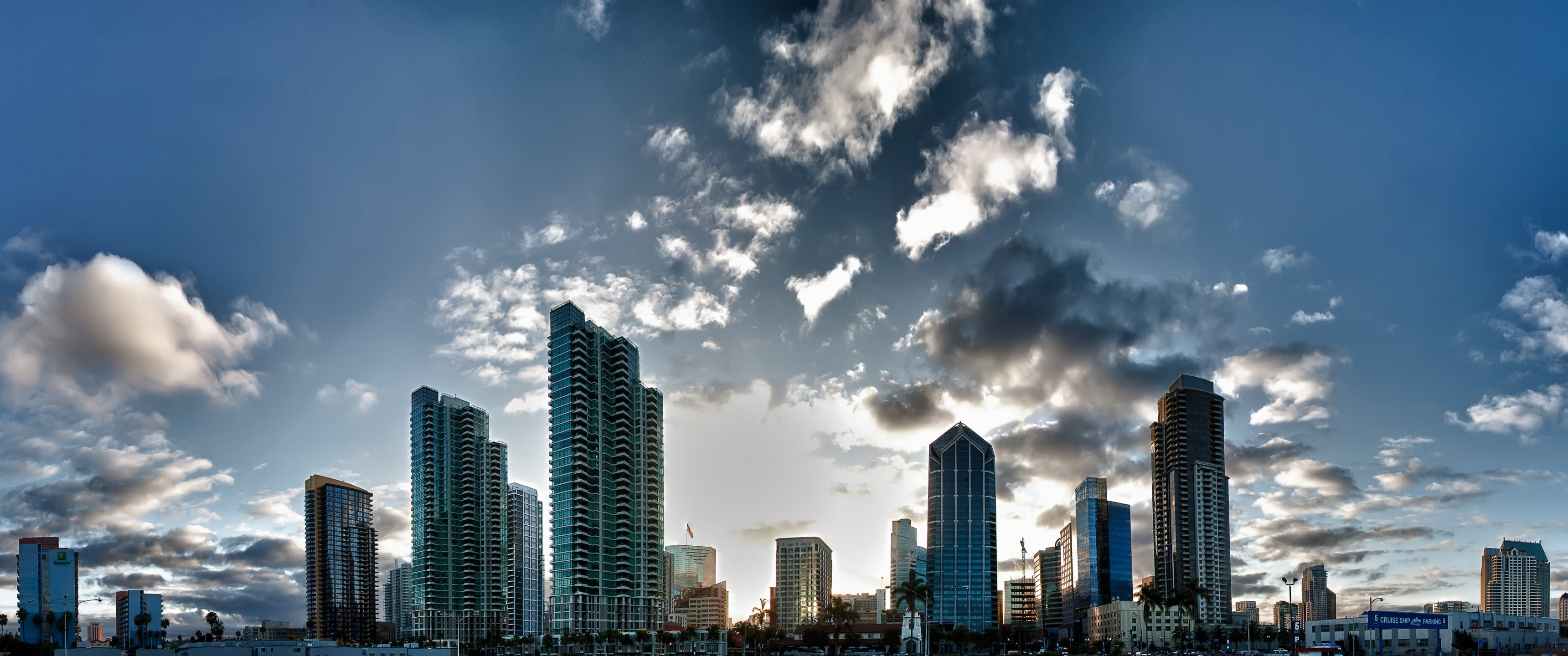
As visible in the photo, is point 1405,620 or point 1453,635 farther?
point 1453,635

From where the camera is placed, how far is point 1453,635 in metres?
174

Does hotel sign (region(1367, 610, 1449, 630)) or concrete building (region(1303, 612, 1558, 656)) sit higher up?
hotel sign (region(1367, 610, 1449, 630))

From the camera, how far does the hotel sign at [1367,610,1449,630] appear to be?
163 metres

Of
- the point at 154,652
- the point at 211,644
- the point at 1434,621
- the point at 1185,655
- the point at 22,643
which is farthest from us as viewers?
the point at 1185,655

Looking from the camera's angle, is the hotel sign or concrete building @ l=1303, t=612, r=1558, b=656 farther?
concrete building @ l=1303, t=612, r=1558, b=656

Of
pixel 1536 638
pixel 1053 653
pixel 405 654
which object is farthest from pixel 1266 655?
pixel 405 654

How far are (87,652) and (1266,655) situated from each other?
191m

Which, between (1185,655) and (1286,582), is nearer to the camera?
(1286,582)

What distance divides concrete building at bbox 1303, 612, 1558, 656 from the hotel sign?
1.25 m

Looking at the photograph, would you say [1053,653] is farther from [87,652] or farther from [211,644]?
[87,652]

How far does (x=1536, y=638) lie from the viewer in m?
192

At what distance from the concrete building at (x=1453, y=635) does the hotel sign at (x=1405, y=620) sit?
1254 mm

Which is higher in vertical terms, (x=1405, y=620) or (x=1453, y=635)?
(x=1405, y=620)

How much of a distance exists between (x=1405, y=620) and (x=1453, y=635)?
15161 millimetres
